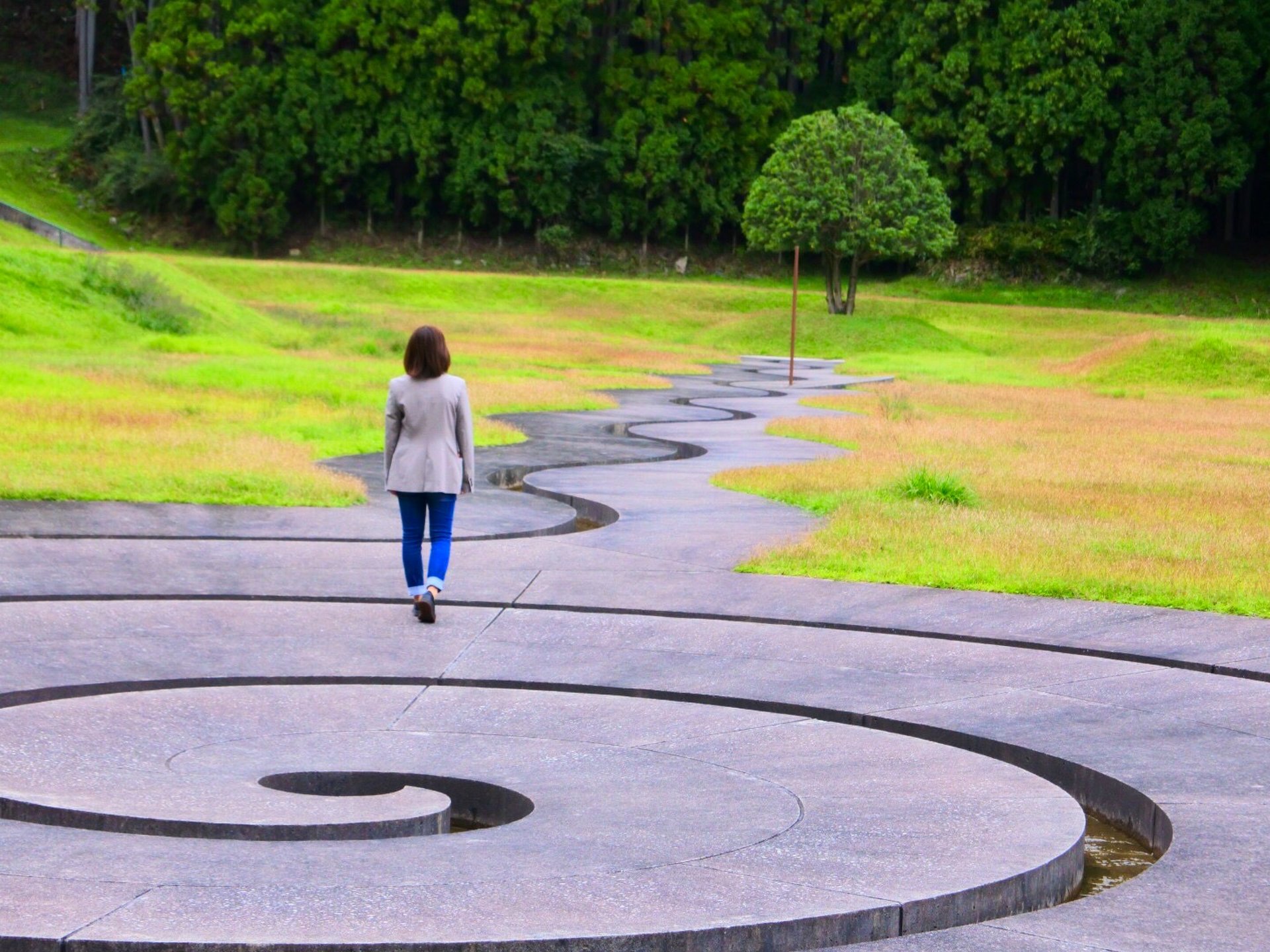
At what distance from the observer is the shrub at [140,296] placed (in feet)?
107

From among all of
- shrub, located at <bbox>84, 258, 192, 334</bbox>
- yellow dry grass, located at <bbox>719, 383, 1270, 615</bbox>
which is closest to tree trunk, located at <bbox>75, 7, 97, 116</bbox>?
shrub, located at <bbox>84, 258, 192, 334</bbox>

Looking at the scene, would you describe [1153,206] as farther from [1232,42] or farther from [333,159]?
[333,159]

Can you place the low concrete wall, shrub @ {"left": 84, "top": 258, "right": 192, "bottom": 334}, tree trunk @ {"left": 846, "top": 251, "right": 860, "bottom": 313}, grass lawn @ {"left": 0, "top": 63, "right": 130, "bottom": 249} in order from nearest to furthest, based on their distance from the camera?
1. shrub @ {"left": 84, "top": 258, "right": 192, "bottom": 334}
2. the low concrete wall
3. tree trunk @ {"left": 846, "top": 251, "right": 860, "bottom": 313}
4. grass lawn @ {"left": 0, "top": 63, "right": 130, "bottom": 249}

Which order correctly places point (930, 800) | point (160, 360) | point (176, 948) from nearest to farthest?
1. point (176, 948)
2. point (930, 800)
3. point (160, 360)

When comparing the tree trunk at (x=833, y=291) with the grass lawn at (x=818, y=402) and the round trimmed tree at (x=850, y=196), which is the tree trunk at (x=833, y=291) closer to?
the round trimmed tree at (x=850, y=196)

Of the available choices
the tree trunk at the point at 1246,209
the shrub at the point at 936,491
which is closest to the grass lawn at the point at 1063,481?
the shrub at the point at 936,491

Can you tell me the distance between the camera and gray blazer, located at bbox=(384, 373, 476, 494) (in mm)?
9359

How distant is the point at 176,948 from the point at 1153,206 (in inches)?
2259

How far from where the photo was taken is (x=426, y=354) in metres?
9.28

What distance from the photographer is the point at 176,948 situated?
416 centimetres

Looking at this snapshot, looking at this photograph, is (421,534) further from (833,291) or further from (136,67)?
(136,67)

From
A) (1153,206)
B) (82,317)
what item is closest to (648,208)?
(1153,206)

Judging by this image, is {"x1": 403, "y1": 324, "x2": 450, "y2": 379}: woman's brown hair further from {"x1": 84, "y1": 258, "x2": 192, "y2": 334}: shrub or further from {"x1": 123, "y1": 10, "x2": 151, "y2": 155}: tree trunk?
{"x1": 123, "y1": 10, "x2": 151, "y2": 155}: tree trunk

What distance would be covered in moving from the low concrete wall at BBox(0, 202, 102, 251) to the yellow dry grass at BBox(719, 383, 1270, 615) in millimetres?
34516
